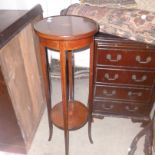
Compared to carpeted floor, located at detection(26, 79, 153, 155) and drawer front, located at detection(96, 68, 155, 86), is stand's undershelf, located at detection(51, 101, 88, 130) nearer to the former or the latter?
carpeted floor, located at detection(26, 79, 153, 155)

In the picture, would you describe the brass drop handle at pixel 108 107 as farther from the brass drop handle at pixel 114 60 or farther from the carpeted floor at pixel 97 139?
the brass drop handle at pixel 114 60

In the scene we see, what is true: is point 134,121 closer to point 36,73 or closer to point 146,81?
point 146,81

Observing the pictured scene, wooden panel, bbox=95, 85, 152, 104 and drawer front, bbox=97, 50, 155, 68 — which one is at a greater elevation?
drawer front, bbox=97, 50, 155, 68

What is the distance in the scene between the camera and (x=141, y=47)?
1344 mm

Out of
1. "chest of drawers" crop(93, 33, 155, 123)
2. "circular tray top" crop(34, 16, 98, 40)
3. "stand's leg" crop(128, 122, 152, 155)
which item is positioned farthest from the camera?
"stand's leg" crop(128, 122, 152, 155)

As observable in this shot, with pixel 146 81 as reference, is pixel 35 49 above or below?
above

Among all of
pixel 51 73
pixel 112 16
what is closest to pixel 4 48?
pixel 112 16

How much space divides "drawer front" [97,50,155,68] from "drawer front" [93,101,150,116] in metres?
0.39

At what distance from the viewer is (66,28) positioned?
45.1 inches

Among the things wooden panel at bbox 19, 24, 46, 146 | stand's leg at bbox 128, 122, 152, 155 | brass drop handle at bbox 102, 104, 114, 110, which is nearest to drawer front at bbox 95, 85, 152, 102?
brass drop handle at bbox 102, 104, 114, 110

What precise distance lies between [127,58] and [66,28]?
50cm

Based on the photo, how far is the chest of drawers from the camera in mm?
1362

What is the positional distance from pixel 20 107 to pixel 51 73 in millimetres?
943

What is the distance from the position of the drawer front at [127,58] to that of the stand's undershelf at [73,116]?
486 mm
